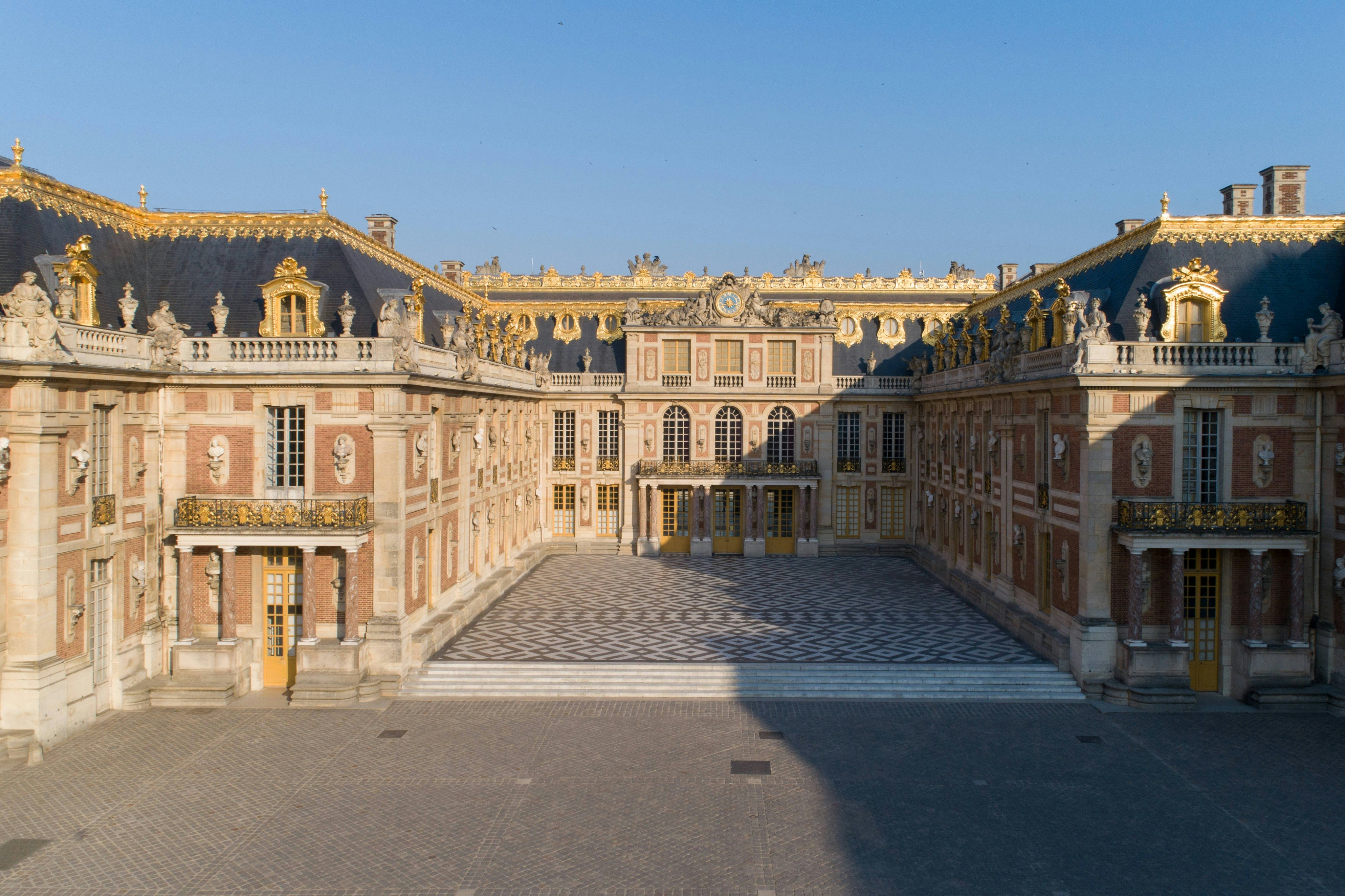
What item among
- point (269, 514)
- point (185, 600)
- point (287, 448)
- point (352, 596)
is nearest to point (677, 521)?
point (352, 596)

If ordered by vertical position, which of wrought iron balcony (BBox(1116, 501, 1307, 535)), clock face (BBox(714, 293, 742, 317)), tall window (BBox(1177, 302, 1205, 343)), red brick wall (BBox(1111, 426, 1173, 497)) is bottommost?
wrought iron balcony (BBox(1116, 501, 1307, 535))

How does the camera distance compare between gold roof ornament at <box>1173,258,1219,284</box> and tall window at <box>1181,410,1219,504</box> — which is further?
gold roof ornament at <box>1173,258,1219,284</box>

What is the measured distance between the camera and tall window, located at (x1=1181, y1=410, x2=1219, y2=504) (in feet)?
78.6

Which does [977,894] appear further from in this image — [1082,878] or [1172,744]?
[1172,744]

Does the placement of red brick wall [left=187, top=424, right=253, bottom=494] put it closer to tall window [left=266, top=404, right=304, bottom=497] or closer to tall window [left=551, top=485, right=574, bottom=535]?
tall window [left=266, top=404, right=304, bottom=497]

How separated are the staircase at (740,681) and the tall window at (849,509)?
68.4 feet

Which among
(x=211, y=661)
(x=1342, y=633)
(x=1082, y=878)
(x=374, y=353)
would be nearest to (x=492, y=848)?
(x=1082, y=878)

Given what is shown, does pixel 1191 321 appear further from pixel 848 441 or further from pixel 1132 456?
pixel 848 441

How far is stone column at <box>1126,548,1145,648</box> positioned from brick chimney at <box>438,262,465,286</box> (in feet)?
125

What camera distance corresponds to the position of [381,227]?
38250 millimetres

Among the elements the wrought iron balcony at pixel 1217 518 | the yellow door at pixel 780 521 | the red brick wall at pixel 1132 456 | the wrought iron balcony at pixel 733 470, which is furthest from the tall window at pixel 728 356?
the wrought iron balcony at pixel 1217 518

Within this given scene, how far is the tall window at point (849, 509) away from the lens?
45562mm

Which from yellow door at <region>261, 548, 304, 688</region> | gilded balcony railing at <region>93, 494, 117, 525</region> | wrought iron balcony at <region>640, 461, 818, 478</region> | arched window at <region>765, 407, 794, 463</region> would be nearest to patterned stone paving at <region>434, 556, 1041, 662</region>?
yellow door at <region>261, 548, 304, 688</region>

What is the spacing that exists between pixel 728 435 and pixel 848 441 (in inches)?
242
